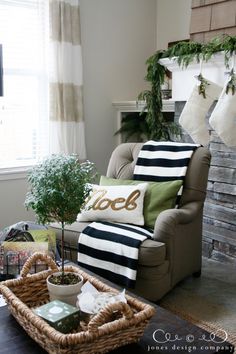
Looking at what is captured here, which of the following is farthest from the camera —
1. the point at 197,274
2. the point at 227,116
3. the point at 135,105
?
the point at 135,105

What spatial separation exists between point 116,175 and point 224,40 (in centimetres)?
122

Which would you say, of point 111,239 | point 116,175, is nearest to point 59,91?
point 116,175

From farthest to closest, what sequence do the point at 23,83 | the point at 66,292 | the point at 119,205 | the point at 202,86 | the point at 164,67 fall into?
the point at 23,83 → the point at 164,67 → the point at 202,86 → the point at 119,205 → the point at 66,292

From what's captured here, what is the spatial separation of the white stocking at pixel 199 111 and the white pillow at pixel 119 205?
2.15ft

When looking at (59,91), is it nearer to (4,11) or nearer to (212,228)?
(4,11)

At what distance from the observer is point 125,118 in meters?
4.00

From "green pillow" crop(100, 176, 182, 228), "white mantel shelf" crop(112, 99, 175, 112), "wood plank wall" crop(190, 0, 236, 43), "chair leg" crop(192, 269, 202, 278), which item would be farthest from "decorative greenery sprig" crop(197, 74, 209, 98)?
"chair leg" crop(192, 269, 202, 278)

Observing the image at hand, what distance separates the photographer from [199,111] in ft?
9.84

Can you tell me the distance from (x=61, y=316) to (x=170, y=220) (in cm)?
121

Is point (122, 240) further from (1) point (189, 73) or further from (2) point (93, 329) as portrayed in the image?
(1) point (189, 73)

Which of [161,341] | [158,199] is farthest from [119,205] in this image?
[161,341]

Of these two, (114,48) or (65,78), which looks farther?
(114,48)

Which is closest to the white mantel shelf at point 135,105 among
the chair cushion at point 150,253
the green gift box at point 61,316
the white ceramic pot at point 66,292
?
the chair cushion at point 150,253

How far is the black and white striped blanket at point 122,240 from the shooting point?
2289 millimetres
